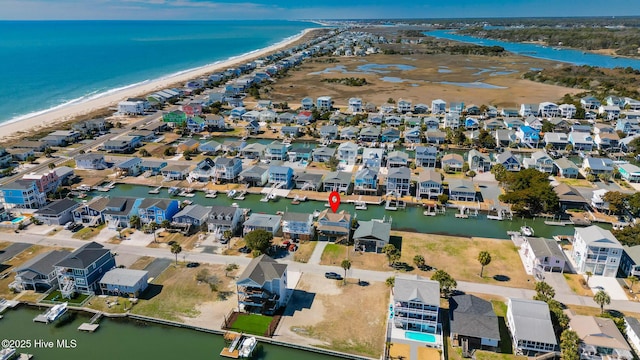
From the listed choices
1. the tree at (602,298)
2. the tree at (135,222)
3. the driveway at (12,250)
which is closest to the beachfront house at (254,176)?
the tree at (135,222)

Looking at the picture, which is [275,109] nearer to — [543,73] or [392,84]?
[392,84]

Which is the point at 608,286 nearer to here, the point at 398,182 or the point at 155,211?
the point at 398,182

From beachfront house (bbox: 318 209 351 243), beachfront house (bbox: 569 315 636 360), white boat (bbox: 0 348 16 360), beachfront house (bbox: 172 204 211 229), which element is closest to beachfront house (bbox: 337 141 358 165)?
beachfront house (bbox: 318 209 351 243)

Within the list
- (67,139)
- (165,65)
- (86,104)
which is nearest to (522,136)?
(67,139)

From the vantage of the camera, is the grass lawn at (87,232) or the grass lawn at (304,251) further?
the grass lawn at (87,232)

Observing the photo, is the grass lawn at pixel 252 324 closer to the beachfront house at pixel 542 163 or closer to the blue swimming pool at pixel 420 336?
the blue swimming pool at pixel 420 336

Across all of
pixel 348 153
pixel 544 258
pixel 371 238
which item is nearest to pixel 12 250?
pixel 371 238
